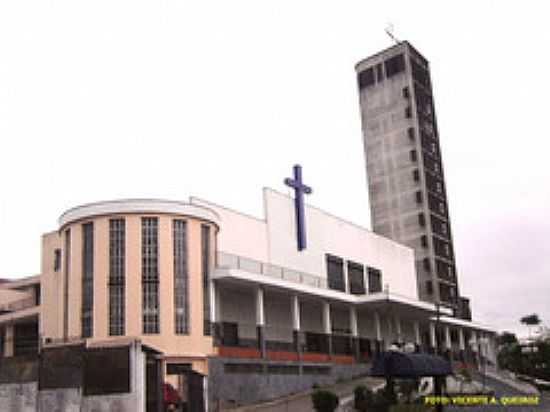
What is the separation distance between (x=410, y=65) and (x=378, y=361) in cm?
5662

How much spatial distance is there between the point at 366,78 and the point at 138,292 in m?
49.5

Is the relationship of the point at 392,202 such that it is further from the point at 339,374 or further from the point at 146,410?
the point at 146,410

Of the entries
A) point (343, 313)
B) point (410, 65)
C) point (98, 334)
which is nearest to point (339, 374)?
point (343, 313)

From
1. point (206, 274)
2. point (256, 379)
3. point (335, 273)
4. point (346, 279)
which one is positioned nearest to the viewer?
point (256, 379)

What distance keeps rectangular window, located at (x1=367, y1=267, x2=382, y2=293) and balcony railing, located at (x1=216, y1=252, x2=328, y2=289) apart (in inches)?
317

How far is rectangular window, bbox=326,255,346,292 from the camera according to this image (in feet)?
161

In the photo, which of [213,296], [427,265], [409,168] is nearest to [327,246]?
[213,296]

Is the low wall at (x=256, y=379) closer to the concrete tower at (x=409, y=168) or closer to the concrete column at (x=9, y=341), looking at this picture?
the concrete column at (x=9, y=341)

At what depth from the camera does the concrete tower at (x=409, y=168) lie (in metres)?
67.1

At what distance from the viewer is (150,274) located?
33.1 metres

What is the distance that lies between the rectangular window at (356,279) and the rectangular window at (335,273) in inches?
52.6

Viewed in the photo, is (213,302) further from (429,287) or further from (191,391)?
(429,287)

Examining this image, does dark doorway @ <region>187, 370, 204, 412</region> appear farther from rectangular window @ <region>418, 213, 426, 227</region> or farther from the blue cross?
rectangular window @ <region>418, 213, 426, 227</region>

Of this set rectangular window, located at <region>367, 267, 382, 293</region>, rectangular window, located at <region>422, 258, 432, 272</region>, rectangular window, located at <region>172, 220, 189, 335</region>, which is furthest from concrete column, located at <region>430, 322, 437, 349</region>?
rectangular window, located at <region>172, 220, 189, 335</region>
